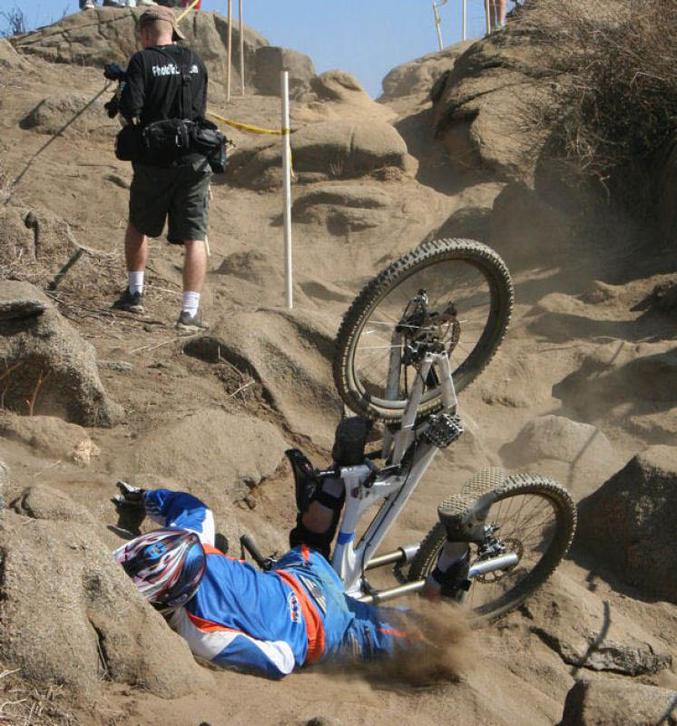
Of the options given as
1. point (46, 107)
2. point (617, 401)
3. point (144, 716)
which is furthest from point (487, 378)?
point (46, 107)

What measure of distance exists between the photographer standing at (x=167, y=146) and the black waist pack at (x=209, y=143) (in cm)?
2

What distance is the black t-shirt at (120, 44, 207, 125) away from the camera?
6723 millimetres

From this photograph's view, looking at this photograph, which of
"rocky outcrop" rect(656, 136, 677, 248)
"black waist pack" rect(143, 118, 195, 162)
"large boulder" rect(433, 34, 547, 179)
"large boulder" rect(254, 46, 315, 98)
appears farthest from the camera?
"large boulder" rect(254, 46, 315, 98)

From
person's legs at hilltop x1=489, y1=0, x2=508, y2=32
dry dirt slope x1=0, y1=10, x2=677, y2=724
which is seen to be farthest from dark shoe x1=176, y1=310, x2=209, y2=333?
person's legs at hilltop x1=489, y1=0, x2=508, y2=32

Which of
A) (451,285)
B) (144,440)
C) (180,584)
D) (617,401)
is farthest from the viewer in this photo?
(617,401)

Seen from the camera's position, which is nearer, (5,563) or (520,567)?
(5,563)

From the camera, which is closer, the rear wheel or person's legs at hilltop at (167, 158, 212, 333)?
the rear wheel

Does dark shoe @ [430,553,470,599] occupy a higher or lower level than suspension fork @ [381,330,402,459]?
lower

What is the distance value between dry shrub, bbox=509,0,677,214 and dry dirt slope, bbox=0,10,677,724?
612mm

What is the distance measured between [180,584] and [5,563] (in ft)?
2.60

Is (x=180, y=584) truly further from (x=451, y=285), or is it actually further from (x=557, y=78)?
(x=557, y=78)

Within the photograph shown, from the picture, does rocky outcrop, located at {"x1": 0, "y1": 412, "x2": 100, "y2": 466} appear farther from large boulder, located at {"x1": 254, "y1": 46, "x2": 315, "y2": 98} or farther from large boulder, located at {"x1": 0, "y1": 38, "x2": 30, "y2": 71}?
large boulder, located at {"x1": 254, "y1": 46, "x2": 315, "y2": 98}

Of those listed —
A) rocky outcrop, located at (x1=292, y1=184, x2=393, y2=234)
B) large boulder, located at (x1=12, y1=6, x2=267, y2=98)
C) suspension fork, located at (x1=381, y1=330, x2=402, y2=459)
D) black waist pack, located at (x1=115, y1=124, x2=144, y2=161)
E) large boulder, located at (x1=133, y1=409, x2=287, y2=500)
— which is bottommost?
large boulder, located at (x1=133, y1=409, x2=287, y2=500)

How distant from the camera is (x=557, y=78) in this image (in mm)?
10953
